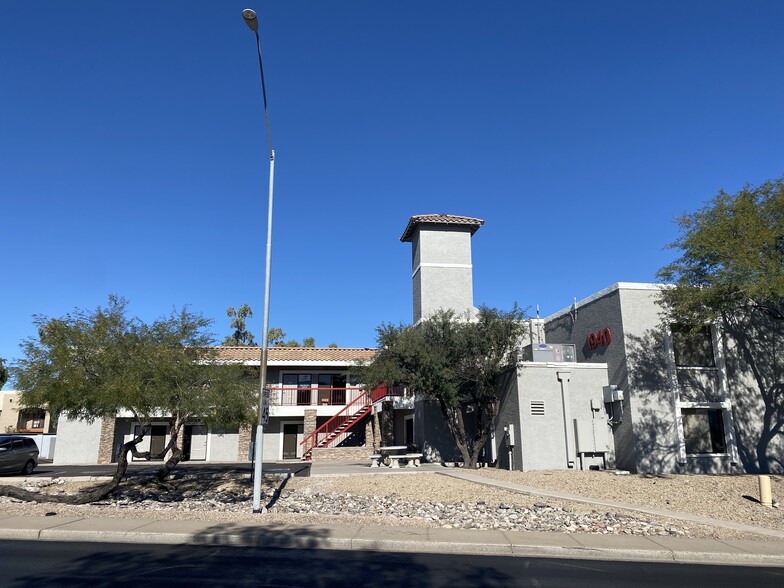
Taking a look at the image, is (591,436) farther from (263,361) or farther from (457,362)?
(263,361)

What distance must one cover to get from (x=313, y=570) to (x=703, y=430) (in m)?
19.3

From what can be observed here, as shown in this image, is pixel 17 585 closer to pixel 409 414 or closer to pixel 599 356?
pixel 599 356

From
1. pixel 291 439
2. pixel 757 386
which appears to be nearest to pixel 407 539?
pixel 757 386

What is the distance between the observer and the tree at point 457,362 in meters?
23.8

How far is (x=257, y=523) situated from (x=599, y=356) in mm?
16743

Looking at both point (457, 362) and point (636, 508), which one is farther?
point (457, 362)

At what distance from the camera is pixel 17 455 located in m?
26.2

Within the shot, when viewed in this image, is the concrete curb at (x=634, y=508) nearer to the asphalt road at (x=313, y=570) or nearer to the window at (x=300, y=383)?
the asphalt road at (x=313, y=570)

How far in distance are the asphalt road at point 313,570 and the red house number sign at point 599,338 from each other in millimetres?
14713

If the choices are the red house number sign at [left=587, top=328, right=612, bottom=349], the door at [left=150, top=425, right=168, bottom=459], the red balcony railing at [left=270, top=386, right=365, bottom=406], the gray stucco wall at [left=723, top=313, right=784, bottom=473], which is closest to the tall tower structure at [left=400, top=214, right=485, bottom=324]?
the red balcony railing at [left=270, top=386, right=365, bottom=406]

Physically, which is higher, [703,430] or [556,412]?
[556,412]

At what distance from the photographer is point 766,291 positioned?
17.2 metres

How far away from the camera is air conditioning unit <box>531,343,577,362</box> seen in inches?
950

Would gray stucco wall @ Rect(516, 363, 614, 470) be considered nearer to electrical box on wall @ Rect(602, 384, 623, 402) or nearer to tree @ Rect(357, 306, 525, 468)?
electrical box on wall @ Rect(602, 384, 623, 402)
